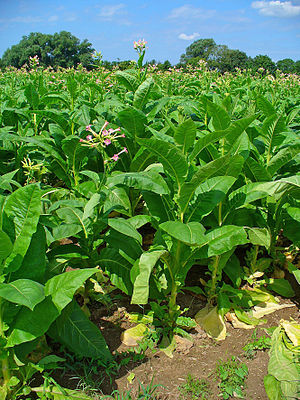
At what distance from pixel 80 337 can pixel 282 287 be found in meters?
1.80

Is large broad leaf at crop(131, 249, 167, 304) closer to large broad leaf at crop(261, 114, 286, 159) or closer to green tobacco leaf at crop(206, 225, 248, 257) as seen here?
green tobacco leaf at crop(206, 225, 248, 257)

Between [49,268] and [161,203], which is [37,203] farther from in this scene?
[161,203]

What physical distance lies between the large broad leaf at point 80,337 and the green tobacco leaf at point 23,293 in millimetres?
534

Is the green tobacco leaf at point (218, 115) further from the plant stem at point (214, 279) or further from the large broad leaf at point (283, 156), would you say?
the plant stem at point (214, 279)

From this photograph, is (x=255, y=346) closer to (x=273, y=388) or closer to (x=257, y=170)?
(x=273, y=388)

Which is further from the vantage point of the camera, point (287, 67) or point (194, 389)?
point (287, 67)

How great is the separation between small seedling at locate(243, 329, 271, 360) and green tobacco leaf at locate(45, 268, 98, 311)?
136 centimetres

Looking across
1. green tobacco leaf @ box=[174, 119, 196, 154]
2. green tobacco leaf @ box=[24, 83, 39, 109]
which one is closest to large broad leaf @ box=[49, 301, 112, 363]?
green tobacco leaf @ box=[174, 119, 196, 154]

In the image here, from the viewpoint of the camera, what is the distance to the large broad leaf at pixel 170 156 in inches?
82.2

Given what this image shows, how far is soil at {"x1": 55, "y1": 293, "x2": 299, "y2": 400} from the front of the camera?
2186 mm

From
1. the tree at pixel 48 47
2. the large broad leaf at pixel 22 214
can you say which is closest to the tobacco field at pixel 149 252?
the large broad leaf at pixel 22 214

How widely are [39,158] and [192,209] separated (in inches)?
91.7

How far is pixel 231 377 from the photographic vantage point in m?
2.26

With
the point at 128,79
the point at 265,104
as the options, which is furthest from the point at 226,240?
the point at 128,79
